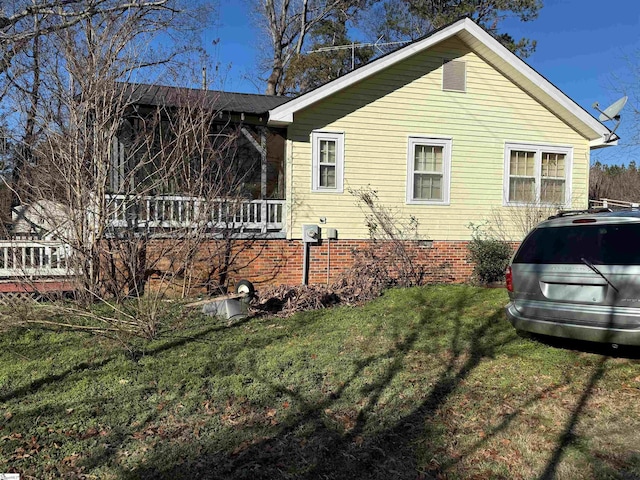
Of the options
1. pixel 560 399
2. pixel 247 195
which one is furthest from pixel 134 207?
pixel 560 399

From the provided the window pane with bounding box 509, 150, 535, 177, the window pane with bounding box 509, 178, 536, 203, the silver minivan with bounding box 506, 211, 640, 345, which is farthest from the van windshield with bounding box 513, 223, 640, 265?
the window pane with bounding box 509, 150, 535, 177

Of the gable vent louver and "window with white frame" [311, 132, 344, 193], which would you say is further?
the gable vent louver

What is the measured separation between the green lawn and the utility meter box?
3621 mm

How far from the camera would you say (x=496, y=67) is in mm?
11062

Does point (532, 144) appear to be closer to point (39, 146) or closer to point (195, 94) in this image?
point (195, 94)

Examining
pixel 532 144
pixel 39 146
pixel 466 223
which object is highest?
pixel 532 144

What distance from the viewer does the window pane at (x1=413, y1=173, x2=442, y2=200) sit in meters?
10.8

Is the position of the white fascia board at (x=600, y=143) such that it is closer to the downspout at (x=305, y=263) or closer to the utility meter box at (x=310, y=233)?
the utility meter box at (x=310, y=233)

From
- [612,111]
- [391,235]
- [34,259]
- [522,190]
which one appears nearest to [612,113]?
[612,111]

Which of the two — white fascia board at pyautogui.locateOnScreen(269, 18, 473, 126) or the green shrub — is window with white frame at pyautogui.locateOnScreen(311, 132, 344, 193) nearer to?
white fascia board at pyautogui.locateOnScreen(269, 18, 473, 126)

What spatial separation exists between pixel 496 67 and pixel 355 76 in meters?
3.83

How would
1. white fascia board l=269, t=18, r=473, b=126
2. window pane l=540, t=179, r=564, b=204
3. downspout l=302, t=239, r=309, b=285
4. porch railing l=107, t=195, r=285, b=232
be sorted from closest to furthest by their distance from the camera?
1. porch railing l=107, t=195, r=285, b=232
2. white fascia board l=269, t=18, r=473, b=126
3. downspout l=302, t=239, r=309, b=285
4. window pane l=540, t=179, r=564, b=204

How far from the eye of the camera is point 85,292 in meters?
7.25

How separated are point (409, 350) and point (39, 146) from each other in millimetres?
6776
